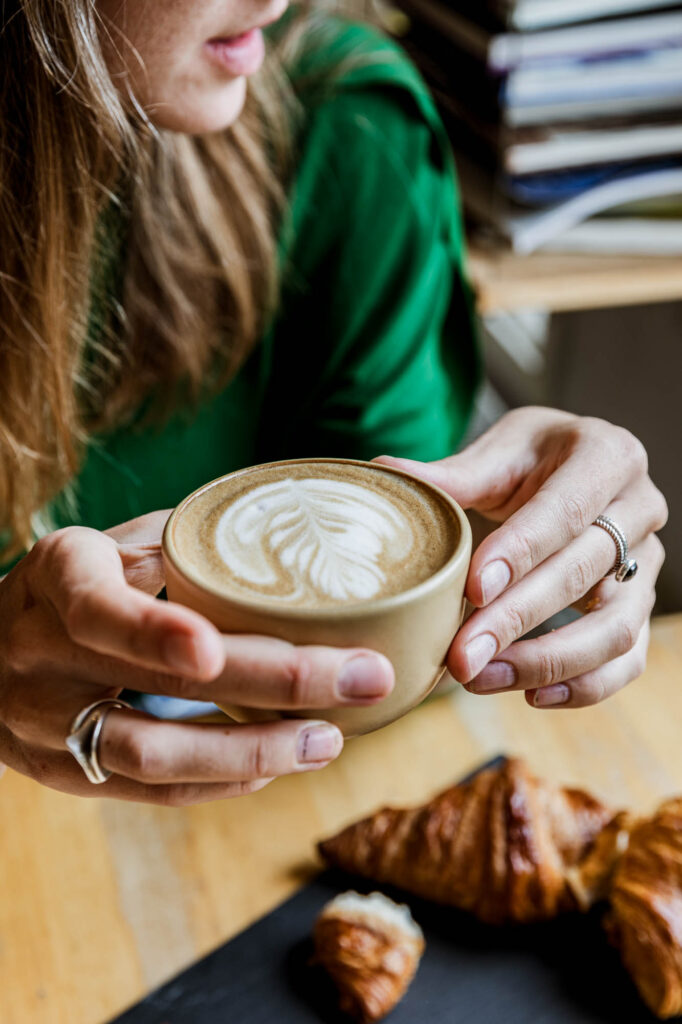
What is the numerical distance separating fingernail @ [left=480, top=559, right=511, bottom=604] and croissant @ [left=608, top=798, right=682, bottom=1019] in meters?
0.30

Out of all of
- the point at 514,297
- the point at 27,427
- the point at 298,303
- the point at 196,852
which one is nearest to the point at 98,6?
the point at 27,427

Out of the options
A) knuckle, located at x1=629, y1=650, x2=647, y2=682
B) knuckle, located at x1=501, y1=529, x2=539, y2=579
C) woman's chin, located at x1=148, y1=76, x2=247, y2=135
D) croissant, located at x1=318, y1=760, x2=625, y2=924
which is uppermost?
woman's chin, located at x1=148, y1=76, x2=247, y2=135

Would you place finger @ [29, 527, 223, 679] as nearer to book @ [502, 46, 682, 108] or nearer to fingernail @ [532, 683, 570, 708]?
fingernail @ [532, 683, 570, 708]

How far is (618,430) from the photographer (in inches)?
24.3

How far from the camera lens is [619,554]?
1.89 feet

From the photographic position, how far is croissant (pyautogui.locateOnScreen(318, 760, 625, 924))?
0.68 m

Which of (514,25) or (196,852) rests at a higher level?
(514,25)

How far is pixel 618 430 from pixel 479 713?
1.09 ft

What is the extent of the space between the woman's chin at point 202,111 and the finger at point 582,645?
0.45 m

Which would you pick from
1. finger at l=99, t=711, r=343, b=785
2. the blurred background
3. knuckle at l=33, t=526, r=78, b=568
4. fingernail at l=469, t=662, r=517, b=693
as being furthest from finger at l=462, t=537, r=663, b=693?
the blurred background

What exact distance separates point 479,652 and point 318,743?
0.09m

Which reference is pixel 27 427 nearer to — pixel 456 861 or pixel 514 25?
pixel 456 861

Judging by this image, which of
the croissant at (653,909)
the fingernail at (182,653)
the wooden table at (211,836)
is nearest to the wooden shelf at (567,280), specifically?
the wooden table at (211,836)

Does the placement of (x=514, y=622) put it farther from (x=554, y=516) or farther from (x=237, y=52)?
(x=237, y=52)
